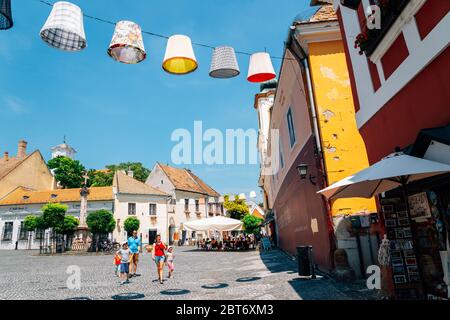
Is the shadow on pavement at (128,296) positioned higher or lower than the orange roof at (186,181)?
lower

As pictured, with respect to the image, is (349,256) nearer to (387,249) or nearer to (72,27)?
(387,249)

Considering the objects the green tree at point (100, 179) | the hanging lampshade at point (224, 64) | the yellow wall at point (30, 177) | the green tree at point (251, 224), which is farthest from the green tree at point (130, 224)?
the hanging lampshade at point (224, 64)

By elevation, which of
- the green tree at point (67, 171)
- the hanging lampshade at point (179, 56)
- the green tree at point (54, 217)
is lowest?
the green tree at point (54, 217)

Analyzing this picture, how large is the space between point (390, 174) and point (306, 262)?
5182 mm

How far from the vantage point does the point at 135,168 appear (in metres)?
58.2

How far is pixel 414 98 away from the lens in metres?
4.48

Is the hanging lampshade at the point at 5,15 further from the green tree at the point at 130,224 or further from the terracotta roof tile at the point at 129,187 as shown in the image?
the terracotta roof tile at the point at 129,187

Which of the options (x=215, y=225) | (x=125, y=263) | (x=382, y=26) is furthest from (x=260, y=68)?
(x=215, y=225)

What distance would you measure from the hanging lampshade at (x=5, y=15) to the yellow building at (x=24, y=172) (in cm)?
4665

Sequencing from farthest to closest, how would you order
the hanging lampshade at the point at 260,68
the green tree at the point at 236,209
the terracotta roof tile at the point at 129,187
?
the green tree at the point at 236,209
the terracotta roof tile at the point at 129,187
the hanging lampshade at the point at 260,68

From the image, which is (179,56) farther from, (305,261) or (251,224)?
(251,224)

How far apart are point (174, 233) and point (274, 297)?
122ft

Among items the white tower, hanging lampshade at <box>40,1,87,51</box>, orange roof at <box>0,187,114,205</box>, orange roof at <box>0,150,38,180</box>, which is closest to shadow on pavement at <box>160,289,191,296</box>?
hanging lampshade at <box>40,1,87,51</box>

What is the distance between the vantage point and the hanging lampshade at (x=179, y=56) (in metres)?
5.75
